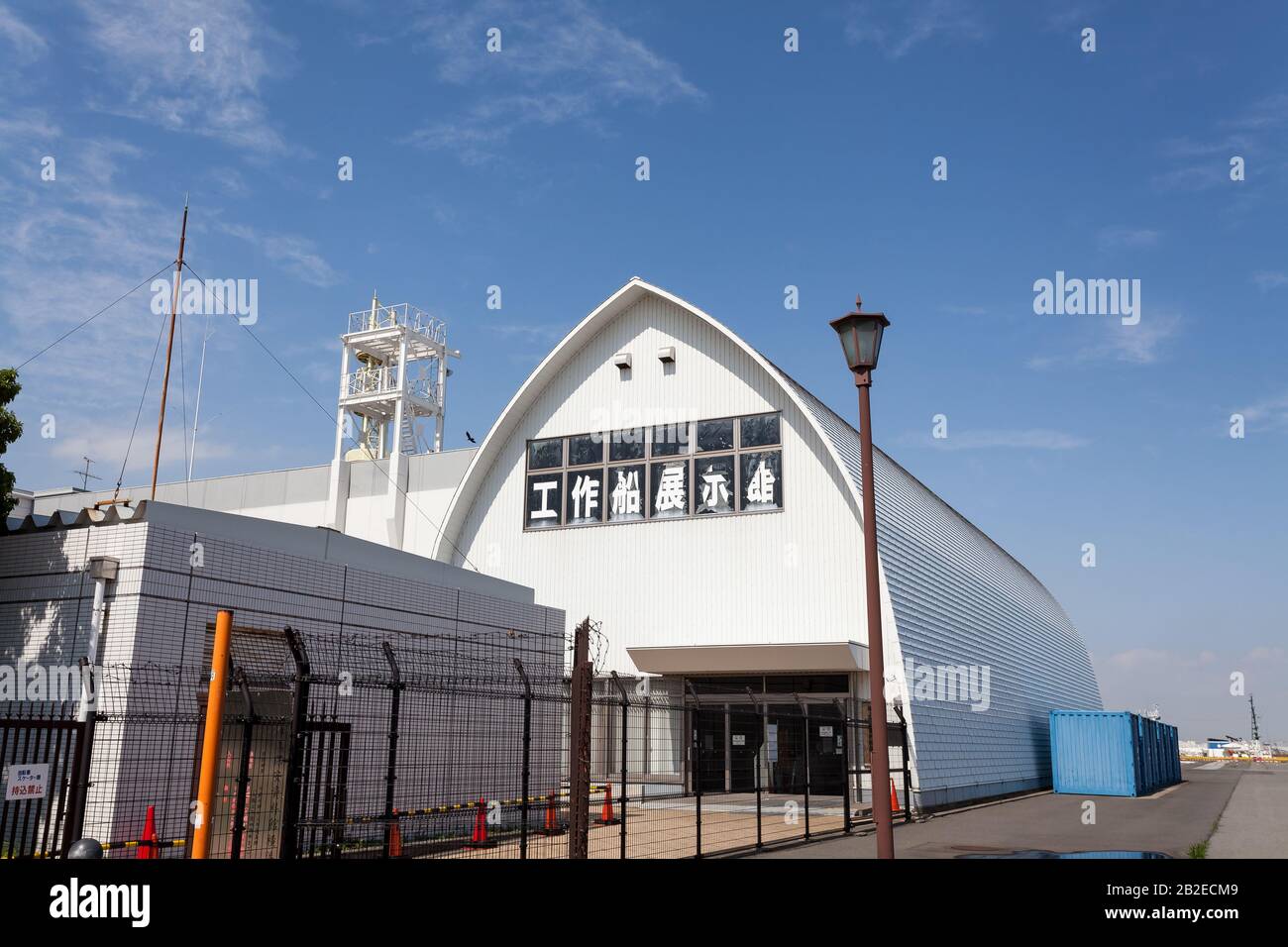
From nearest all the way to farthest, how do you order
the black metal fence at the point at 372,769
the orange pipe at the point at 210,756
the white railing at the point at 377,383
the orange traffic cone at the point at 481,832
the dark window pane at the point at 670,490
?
the orange pipe at the point at 210,756 → the black metal fence at the point at 372,769 → the orange traffic cone at the point at 481,832 → the dark window pane at the point at 670,490 → the white railing at the point at 377,383

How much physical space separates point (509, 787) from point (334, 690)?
175 inches

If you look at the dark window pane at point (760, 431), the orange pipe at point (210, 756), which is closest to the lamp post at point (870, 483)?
the orange pipe at point (210, 756)

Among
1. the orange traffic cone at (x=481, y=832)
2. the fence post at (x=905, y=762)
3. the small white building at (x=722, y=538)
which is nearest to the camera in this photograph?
the orange traffic cone at (x=481, y=832)

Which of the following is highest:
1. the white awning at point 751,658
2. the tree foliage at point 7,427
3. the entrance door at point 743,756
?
the tree foliage at point 7,427

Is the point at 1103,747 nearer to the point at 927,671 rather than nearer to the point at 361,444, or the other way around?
the point at 927,671

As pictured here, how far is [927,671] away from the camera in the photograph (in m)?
26.9

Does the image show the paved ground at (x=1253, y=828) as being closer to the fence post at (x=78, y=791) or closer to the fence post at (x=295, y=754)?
the fence post at (x=295, y=754)

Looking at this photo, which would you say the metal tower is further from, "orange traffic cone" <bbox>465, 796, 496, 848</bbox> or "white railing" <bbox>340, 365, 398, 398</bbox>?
"orange traffic cone" <bbox>465, 796, 496, 848</bbox>

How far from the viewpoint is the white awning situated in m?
25.9

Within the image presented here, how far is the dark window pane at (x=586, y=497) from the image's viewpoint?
3055 cm

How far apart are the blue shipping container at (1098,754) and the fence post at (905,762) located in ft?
38.3

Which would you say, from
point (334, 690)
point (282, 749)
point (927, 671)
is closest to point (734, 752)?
point (927, 671)

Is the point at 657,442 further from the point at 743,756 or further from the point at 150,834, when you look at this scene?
the point at 150,834

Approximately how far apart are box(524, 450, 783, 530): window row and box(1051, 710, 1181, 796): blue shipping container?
13436 millimetres
